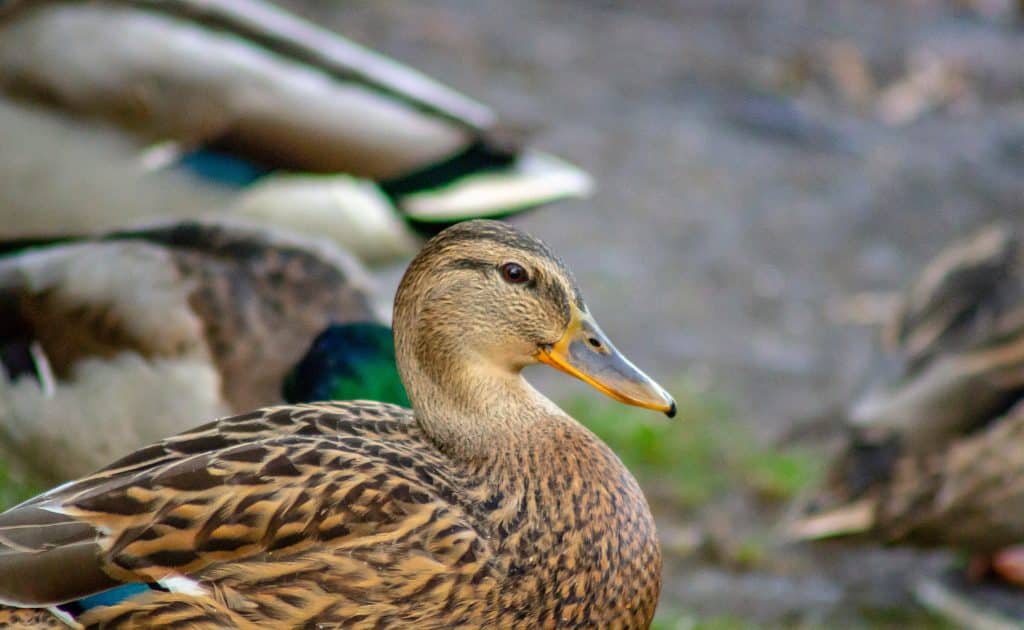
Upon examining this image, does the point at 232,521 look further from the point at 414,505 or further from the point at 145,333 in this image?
the point at 145,333

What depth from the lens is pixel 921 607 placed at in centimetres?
468

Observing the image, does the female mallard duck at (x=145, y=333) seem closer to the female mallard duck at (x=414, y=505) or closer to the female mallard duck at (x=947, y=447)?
the female mallard duck at (x=414, y=505)

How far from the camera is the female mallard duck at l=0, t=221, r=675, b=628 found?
2545mm

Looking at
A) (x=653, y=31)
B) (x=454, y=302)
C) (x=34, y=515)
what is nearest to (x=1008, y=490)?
(x=454, y=302)

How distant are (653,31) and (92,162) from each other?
16.5 feet

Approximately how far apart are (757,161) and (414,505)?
5582 millimetres

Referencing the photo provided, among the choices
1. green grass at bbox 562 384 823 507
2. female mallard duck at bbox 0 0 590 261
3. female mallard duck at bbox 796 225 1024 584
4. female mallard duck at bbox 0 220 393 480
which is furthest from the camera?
green grass at bbox 562 384 823 507

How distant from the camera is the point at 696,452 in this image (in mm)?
5520

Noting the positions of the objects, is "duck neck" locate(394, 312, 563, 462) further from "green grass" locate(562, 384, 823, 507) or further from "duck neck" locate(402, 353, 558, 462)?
"green grass" locate(562, 384, 823, 507)

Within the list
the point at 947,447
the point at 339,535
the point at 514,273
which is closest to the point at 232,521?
the point at 339,535

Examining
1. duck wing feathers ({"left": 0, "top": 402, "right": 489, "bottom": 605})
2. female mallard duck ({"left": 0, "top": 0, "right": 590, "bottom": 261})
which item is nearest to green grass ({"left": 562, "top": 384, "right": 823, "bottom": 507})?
female mallard duck ({"left": 0, "top": 0, "right": 590, "bottom": 261})

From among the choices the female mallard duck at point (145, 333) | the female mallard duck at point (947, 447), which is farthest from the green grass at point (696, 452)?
the female mallard duck at point (145, 333)

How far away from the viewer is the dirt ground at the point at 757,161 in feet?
20.0

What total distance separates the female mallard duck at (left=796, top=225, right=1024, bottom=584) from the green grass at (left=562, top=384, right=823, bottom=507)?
80cm
